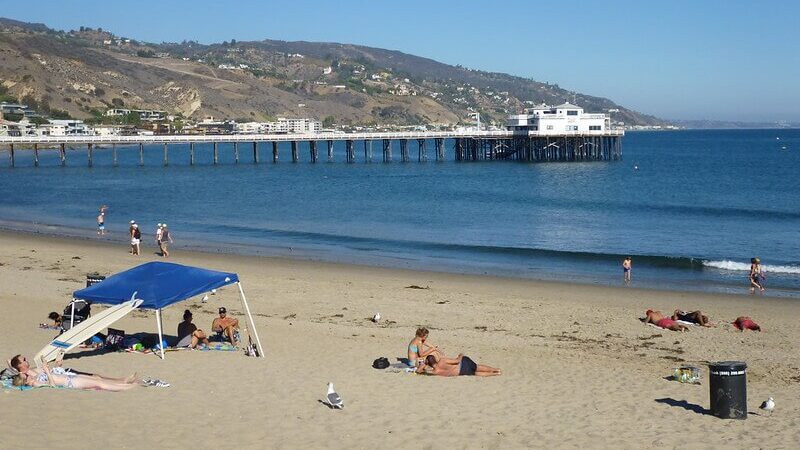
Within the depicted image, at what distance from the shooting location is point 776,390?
11.1 meters

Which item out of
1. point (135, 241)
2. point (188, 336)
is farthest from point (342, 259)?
point (188, 336)

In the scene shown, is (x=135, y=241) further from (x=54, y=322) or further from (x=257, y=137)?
(x=257, y=137)

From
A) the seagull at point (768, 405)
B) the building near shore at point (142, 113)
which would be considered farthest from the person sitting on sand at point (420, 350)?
the building near shore at point (142, 113)

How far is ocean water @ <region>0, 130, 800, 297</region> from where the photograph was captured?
83.3ft

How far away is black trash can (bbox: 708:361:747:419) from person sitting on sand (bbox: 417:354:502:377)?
113 inches

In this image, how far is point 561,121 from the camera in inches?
2977

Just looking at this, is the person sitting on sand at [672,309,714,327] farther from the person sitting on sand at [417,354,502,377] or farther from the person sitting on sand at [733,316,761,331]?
the person sitting on sand at [417,354,502,377]

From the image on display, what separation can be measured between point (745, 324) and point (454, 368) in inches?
243

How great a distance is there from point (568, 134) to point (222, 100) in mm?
124354

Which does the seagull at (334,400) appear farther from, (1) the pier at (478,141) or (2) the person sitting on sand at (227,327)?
(1) the pier at (478,141)

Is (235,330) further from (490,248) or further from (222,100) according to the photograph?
(222,100)

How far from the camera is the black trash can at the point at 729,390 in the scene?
943 centimetres

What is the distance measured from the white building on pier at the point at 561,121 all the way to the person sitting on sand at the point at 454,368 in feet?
214

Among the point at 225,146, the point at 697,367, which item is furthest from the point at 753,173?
the point at 225,146
